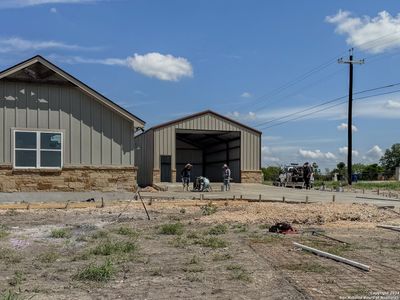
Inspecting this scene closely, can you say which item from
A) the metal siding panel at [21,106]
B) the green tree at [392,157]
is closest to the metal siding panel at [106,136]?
the metal siding panel at [21,106]

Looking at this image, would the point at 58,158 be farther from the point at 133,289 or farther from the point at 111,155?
the point at 133,289

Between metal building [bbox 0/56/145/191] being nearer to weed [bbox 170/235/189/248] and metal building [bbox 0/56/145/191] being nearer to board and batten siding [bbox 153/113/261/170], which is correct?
weed [bbox 170/235/189/248]

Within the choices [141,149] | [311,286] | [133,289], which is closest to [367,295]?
[311,286]

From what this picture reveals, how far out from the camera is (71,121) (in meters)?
24.2

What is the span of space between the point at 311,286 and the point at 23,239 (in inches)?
288

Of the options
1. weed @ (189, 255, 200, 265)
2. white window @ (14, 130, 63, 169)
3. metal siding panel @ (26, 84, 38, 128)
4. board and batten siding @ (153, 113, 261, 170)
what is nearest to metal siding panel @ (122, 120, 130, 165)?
white window @ (14, 130, 63, 169)

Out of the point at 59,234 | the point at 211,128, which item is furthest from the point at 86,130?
the point at 211,128

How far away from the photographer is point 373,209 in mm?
20859

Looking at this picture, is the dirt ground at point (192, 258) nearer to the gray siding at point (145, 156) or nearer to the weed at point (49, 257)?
the weed at point (49, 257)

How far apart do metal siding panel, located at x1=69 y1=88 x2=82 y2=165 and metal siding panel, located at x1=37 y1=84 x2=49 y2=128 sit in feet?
3.51

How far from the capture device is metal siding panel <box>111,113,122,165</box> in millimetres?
25031

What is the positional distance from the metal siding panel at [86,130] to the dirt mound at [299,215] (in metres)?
7.54

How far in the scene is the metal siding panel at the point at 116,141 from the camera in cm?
2503

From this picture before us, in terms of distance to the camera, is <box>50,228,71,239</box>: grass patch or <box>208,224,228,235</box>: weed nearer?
<box>50,228,71,239</box>: grass patch
